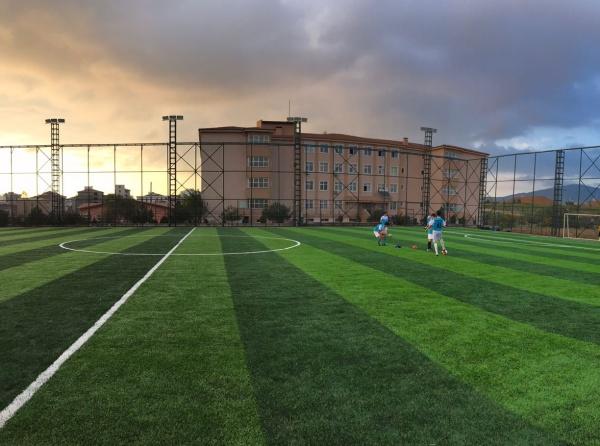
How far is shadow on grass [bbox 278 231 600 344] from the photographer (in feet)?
21.8

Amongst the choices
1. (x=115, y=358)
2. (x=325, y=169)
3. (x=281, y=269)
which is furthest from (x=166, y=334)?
(x=325, y=169)

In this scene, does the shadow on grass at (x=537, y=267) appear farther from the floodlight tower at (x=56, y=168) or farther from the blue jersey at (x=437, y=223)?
the floodlight tower at (x=56, y=168)

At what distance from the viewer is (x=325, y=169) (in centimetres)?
6531

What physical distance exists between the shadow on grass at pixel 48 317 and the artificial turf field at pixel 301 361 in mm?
35

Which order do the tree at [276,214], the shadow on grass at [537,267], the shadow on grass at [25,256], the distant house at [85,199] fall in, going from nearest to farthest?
the shadow on grass at [537,267], the shadow on grass at [25,256], the distant house at [85,199], the tree at [276,214]

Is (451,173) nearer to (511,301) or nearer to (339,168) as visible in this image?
(339,168)

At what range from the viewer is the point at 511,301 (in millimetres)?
8352

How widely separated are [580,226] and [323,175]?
122ft

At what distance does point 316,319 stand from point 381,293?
259cm

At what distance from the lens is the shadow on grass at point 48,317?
4637 mm

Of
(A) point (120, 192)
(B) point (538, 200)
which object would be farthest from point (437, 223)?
(A) point (120, 192)

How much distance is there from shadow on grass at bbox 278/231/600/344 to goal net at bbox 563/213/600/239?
31022mm

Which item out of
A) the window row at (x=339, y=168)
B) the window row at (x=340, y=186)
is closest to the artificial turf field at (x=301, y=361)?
the window row at (x=340, y=186)

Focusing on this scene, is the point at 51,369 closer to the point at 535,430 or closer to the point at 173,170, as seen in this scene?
the point at 535,430
